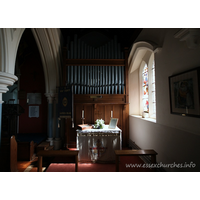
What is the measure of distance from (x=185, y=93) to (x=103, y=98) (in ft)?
8.69

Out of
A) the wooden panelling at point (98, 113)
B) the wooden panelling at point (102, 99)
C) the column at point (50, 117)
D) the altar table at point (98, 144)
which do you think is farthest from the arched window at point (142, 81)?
the column at point (50, 117)

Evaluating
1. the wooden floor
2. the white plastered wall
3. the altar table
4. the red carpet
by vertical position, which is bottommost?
the wooden floor

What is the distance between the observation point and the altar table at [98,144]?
11.4 feet

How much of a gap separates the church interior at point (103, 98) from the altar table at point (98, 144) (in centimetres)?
2

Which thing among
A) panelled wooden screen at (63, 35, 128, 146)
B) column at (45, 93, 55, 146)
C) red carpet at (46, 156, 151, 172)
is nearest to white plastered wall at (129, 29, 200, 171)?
red carpet at (46, 156, 151, 172)

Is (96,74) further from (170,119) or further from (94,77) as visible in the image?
(170,119)

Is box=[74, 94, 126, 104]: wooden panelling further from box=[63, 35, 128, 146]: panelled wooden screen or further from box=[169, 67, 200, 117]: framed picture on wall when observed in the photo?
box=[169, 67, 200, 117]: framed picture on wall

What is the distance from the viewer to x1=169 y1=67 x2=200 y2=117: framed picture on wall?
6.17ft

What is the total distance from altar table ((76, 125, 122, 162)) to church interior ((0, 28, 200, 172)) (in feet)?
0.08

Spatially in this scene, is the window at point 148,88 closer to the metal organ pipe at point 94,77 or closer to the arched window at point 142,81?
the arched window at point 142,81

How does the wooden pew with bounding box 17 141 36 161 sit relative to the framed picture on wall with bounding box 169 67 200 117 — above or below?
below

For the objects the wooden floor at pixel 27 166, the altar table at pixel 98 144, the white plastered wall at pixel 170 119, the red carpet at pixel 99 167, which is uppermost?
the white plastered wall at pixel 170 119

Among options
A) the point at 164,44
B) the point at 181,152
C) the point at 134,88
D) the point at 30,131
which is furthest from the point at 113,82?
the point at 30,131

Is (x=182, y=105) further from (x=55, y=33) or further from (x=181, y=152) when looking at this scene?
(x=55, y=33)
